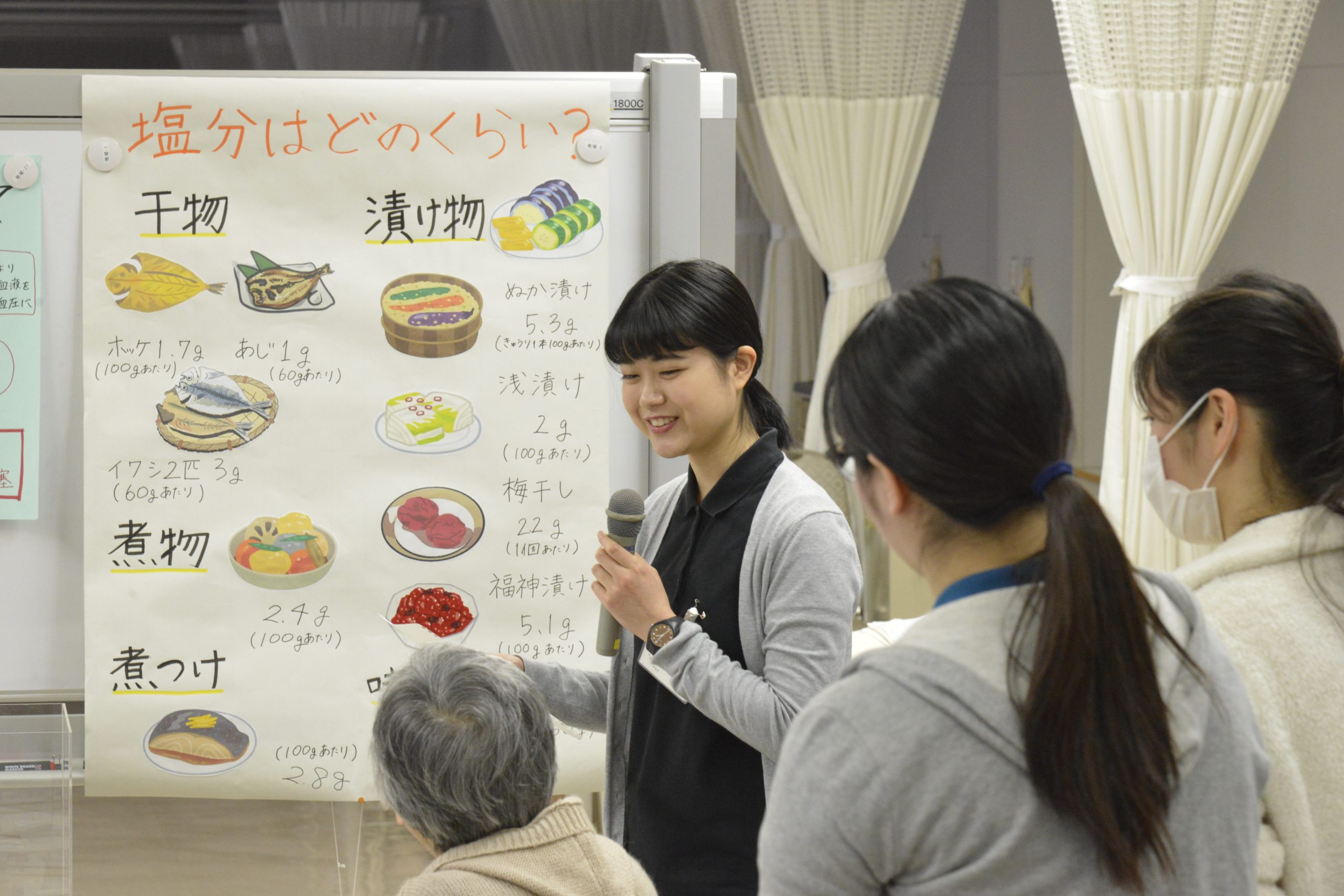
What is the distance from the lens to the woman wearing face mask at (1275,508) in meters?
0.98

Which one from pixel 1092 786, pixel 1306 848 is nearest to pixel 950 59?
pixel 1306 848

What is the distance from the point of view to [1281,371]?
40.9 inches

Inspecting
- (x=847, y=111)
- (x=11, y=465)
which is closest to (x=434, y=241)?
(x=11, y=465)

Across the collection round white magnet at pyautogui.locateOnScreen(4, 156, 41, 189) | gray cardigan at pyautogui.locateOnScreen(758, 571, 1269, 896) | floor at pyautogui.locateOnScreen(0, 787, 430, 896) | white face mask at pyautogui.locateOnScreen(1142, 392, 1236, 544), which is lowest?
floor at pyautogui.locateOnScreen(0, 787, 430, 896)

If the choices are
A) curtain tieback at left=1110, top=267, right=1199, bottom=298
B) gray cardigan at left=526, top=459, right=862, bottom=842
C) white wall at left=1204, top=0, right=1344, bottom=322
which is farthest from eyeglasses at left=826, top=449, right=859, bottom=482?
white wall at left=1204, top=0, right=1344, bottom=322

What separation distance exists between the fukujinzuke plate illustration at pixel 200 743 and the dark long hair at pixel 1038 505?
1267 millimetres

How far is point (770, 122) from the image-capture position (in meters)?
3.29

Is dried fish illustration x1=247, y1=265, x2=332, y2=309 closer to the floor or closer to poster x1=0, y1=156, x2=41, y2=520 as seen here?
poster x1=0, y1=156, x2=41, y2=520

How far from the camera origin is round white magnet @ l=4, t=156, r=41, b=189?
5.39 ft

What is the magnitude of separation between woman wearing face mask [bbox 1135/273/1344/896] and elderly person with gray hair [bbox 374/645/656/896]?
1.90 ft

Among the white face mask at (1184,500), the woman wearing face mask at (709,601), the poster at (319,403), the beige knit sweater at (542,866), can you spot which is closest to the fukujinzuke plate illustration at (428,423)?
the poster at (319,403)

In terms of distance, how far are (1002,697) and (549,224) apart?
3.97 feet

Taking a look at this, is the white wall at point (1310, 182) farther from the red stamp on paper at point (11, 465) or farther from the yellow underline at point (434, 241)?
the red stamp on paper at point (11, 465)

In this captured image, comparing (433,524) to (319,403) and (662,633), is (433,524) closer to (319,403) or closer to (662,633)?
(319,403)
